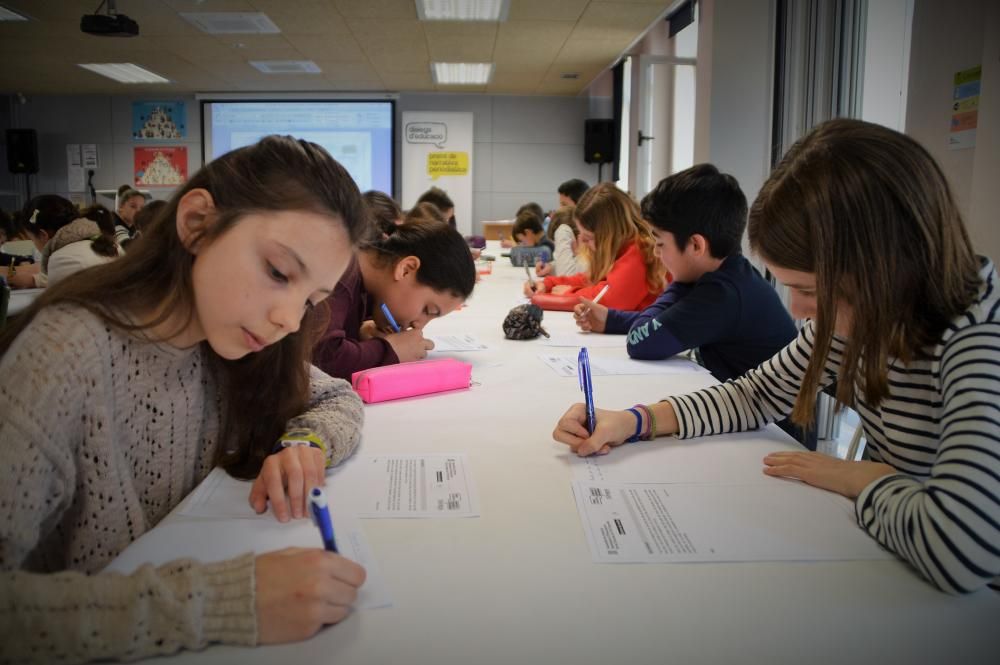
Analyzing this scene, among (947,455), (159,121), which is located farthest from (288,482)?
(159,121)

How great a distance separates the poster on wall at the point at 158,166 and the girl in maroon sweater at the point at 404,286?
8.42m

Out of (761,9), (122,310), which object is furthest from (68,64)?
(122,310)

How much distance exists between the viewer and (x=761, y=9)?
3971 mm

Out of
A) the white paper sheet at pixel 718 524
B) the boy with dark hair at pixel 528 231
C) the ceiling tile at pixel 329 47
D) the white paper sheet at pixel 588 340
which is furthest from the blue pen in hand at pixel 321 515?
the ceiling tile at pixel 329 47

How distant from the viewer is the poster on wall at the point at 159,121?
8867mm

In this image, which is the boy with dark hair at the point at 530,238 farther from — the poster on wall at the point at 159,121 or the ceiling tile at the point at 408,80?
the poster on wall at the point at 159,121

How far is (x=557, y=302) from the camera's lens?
9.42 ft

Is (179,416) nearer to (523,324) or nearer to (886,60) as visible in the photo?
(523,324)

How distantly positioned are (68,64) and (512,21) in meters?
4.86

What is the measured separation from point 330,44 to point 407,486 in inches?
245

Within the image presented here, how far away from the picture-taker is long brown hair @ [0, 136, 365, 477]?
0.84 m

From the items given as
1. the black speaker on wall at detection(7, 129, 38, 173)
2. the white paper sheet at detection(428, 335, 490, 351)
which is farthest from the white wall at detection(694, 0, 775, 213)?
the black speaker on wall at detection(7, 129, 38, 173)

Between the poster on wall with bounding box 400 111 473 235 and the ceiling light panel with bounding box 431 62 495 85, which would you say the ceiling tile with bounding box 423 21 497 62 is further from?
the poster on wall with bounding box 400 111 473 235

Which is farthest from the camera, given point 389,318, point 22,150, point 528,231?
point 22,150
